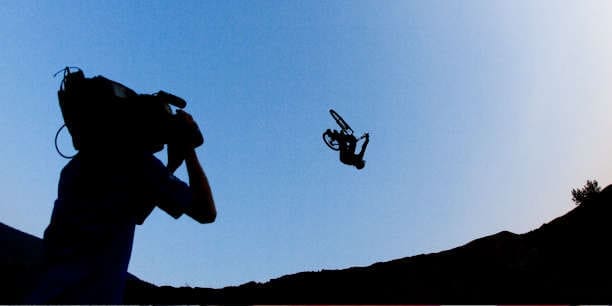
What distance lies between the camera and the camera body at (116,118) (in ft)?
7.07

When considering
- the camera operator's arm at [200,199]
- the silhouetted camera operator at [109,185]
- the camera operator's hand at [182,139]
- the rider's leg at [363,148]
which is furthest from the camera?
the rider's leg at [363,148]

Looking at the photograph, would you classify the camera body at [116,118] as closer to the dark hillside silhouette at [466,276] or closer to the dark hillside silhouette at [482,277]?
the dark hillside silhouette at [466,276]

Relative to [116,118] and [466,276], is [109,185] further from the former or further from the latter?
[466,276]

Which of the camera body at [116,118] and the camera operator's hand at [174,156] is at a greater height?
the camera body at [116,118]

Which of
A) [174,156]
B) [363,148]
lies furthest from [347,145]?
[174,156]

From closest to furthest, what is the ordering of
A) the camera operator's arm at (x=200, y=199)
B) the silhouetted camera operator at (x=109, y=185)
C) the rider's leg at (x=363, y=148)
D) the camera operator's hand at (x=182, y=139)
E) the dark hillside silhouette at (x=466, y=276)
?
the silhouetted camera operator at (x=109, y=185) < the camera operator's arm at (x=200, y=199) < the camera operator's hand at (x=182, y=139) < the dark hillside silhouette at (x=466, y=276) < the rider's leg at (x=363, y=148)

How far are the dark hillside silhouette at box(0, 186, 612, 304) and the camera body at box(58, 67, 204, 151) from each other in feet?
29.9

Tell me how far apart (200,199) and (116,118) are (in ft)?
1.90

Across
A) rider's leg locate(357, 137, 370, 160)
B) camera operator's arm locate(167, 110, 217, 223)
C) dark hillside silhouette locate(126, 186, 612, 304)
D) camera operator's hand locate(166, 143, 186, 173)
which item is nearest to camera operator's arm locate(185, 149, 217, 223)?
camera operator's arm locate(167, 110, 217, 223)

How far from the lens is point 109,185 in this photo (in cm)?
205

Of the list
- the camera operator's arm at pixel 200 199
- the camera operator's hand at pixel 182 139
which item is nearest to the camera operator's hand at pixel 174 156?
the camera operator's hand at pixel 182 139

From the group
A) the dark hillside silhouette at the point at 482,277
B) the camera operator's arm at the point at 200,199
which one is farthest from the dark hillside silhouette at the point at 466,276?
the camera operator's arm at the point at 200,199

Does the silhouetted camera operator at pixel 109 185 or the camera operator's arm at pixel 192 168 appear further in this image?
the camera operator's arm at pixel 192 168

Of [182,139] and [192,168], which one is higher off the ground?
[182,139]
